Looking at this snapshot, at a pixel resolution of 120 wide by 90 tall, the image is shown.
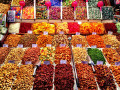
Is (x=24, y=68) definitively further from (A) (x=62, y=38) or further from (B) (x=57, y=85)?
(A) (x=62, y=38)

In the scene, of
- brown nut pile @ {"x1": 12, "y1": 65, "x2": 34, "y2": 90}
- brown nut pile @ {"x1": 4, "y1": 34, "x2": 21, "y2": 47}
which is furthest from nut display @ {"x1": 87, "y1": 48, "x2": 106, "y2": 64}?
brown nut pile @ {"x1": 4, "y1": 34, "x2": 21, "y2": 47}

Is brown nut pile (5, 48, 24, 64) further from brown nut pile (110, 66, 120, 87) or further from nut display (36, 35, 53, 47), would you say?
brown nut pile (110, 66, 120, 87)

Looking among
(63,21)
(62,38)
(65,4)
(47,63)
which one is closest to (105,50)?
(62,38)

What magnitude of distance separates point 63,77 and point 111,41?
193 centimetres

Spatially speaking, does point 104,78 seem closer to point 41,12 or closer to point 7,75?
point 7,75

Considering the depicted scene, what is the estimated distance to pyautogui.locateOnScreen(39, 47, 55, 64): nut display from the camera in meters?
2.67

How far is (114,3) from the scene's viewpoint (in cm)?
430

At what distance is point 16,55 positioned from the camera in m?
2.64

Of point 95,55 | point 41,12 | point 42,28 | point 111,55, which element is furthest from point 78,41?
point 41,12

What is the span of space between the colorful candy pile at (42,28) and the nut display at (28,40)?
0.29m

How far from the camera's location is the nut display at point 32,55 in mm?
2559

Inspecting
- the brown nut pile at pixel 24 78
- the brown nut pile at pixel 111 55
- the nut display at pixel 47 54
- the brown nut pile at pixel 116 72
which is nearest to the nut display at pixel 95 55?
the brown nut pile at pixel 111 55

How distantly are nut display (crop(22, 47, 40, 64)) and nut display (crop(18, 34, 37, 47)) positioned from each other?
0.33 meters

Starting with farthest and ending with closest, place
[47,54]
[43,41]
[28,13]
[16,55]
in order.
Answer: [28,13] → [43,41] → [47,54] → [16,55]
